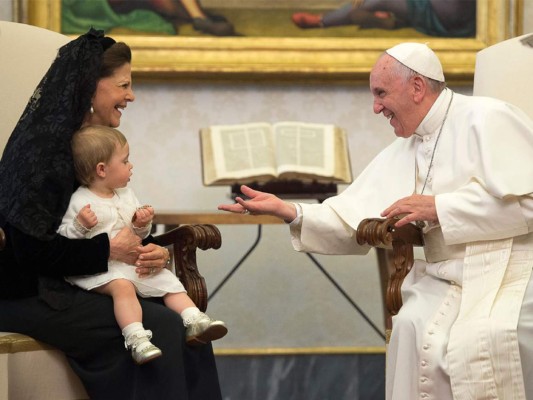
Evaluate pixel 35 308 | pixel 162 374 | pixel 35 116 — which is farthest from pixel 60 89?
pixel 162 374

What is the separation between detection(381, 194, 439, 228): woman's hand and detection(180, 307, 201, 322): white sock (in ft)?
2.24

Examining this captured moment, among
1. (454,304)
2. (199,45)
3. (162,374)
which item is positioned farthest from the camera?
(199,45)

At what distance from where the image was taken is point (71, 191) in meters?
3.59

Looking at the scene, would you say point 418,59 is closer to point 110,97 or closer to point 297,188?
point 110,97

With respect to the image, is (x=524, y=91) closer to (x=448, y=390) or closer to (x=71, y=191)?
(x=448, y=390)

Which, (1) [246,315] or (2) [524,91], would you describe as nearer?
(2) [524,91]

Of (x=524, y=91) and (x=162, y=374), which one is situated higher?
(x=524, y=91)

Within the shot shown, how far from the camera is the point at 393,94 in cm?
397

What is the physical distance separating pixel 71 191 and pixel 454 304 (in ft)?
4.25

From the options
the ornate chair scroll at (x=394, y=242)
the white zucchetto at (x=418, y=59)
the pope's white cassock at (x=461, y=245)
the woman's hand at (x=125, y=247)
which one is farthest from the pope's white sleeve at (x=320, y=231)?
the woman's hand at (x=125, y=247)

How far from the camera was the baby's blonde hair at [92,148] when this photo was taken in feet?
11.8

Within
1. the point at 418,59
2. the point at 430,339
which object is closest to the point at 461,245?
the point at 430,339

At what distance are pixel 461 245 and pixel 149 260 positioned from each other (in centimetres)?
106

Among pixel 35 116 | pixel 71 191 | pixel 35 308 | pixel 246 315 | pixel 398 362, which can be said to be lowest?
pixel 246 315
